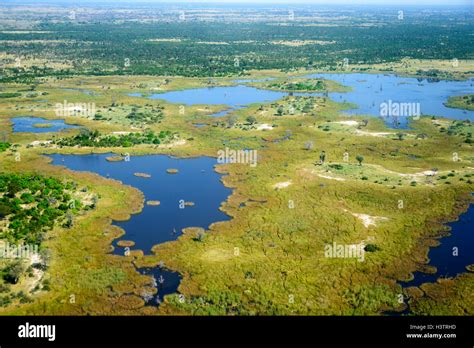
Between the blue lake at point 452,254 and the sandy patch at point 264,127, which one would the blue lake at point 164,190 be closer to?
the sandy patch at point 264,127

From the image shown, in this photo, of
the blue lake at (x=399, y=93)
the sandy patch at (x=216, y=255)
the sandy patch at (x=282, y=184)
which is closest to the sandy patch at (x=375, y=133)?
the blue lake at (x=399, y=93)

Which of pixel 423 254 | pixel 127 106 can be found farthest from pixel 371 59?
pixel 423 254

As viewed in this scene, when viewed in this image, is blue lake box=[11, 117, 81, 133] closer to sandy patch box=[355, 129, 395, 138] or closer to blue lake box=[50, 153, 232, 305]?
blue lake box=[50, 153, 232, 305]

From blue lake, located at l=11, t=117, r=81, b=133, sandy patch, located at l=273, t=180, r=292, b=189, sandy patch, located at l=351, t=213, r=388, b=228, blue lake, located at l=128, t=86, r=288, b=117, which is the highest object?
blue lake, located at l=128, t=86, r=288, b=117

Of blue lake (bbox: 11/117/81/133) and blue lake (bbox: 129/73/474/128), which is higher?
blue lake (bbox: 129/73/474/128)

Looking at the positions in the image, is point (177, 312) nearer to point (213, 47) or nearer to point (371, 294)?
point (371, 294)

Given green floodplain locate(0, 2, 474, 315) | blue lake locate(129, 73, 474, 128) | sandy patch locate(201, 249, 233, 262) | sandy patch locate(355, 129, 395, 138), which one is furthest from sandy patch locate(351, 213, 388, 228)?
blue lake locate(129, 73, 474, 128)

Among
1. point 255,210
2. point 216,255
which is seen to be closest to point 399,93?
point 255,210
